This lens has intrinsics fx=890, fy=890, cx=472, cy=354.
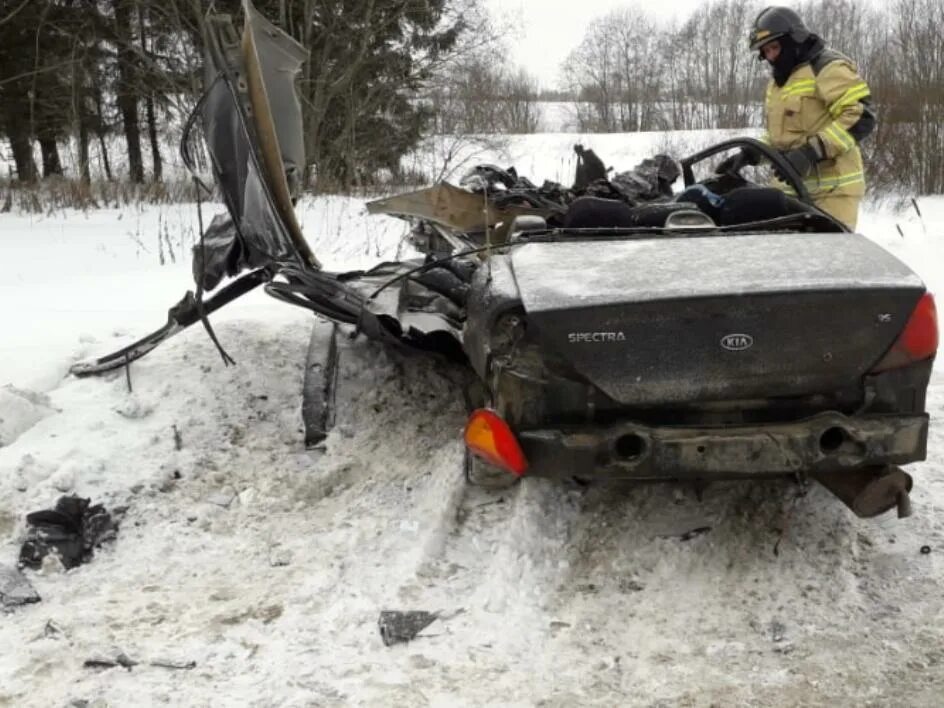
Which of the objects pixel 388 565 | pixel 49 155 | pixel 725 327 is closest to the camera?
pixel 725 327

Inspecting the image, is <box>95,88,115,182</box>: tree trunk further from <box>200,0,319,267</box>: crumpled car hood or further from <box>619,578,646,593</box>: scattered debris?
<box>619,578,646,593</box>: scattered debris

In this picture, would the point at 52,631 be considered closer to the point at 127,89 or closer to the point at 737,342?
the point at 737,342

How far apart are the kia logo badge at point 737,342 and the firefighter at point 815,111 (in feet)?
7.88

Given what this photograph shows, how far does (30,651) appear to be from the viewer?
2828mm

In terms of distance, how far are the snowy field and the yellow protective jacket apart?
1342 millimetres

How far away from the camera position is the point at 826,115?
17.2 feet

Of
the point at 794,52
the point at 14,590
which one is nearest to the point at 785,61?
the point at 794,52

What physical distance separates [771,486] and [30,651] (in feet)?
9.34

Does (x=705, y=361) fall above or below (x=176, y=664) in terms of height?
above

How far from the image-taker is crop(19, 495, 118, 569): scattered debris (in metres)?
3.42

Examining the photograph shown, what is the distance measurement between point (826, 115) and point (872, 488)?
2.97 metres

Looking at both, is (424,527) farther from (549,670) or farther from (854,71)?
(854,71)

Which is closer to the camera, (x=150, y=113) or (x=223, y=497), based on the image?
(x=223, y=497)

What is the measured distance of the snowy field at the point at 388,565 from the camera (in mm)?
2645
